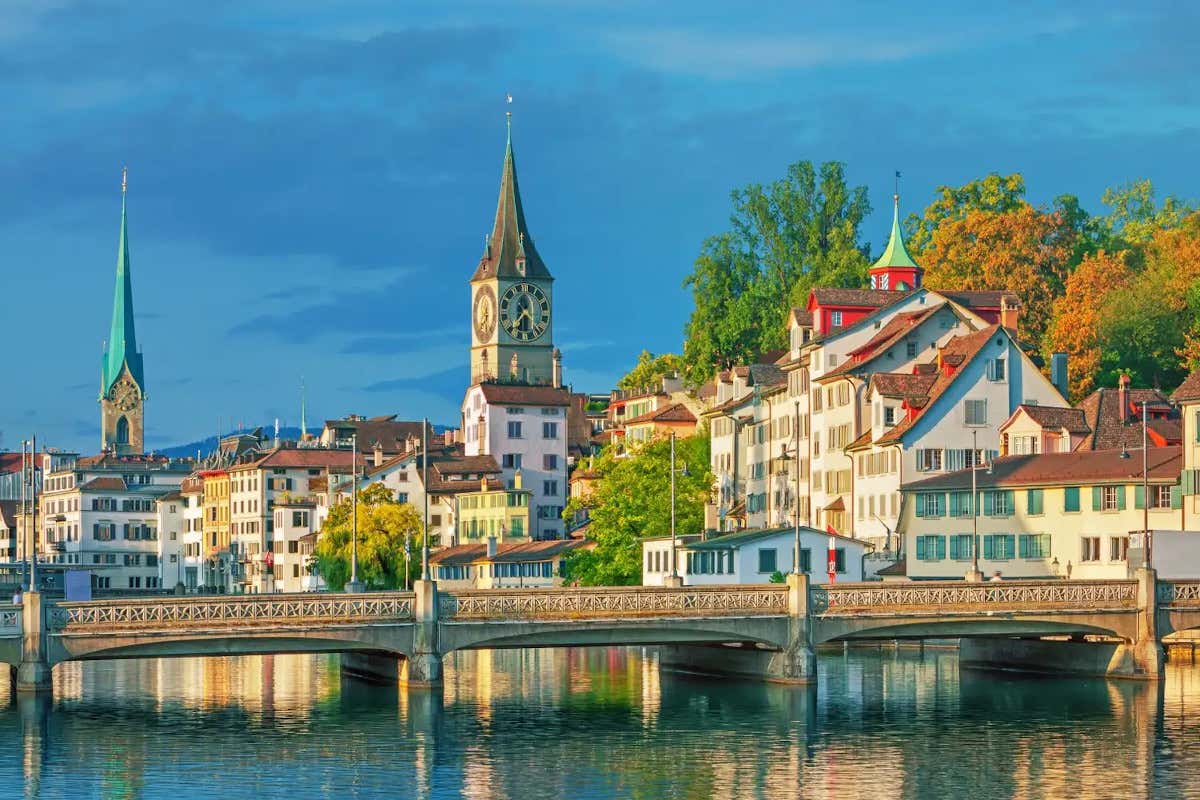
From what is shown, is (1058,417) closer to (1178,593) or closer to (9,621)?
(1178,593)

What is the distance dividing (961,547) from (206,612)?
46.4 m

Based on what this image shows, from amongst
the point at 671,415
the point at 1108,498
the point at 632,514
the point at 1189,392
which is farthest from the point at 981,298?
the point at 671,415

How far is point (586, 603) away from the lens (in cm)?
7606

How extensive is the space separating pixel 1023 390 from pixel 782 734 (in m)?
56.1

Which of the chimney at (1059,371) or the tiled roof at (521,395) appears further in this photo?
the tiled roof at (521,395)

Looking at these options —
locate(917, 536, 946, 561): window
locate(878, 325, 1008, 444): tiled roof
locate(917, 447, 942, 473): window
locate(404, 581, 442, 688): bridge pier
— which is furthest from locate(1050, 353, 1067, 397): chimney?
locate(404, 581, 442, 688): bridge pier

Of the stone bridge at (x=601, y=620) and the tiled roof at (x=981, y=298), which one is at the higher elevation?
the tiled roof at (x=981, y=298)

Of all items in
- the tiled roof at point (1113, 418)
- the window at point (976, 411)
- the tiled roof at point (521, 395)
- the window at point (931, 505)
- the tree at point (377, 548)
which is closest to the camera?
the window at point (931, 505)

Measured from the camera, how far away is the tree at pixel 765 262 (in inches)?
6673

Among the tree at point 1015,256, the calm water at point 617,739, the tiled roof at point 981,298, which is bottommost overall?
the calm water at point 617,739

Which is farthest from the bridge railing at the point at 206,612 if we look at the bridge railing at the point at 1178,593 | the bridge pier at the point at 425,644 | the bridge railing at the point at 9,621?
the bridge railing at the point at 1178,593

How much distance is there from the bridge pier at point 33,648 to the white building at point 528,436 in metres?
120

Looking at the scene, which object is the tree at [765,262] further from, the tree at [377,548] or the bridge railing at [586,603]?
the bridge railing at [586,603]

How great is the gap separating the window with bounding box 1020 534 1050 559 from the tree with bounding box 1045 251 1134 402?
26.7 metres
